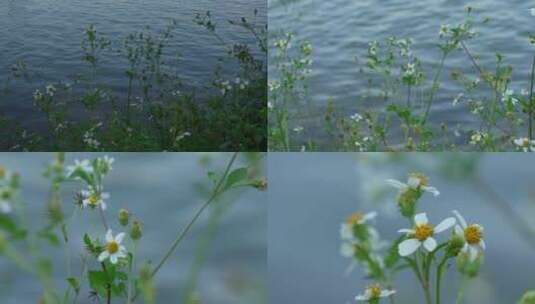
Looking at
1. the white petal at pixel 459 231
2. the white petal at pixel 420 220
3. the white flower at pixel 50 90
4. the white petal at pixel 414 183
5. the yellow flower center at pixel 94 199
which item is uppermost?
the white petal at pixel 414 183

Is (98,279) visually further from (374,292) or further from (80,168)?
(374,292)

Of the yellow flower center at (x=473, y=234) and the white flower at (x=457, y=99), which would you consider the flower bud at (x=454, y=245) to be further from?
the white flower at (x=457, y=99)

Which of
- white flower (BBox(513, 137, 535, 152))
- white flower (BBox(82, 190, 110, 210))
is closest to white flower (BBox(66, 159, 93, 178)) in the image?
white flower (BBox(82, 190, 110, 210))

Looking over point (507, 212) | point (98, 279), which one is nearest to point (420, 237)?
point (507, 212)

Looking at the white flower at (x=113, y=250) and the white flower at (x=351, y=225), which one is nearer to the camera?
the white flower at (x=351, y=225)

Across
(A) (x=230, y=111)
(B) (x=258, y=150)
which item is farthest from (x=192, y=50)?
(B) (x=258, y=150)

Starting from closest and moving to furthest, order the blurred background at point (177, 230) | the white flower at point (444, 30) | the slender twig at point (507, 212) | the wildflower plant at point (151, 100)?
the slender twig at point (507, 212) < the blurred background at point (177, 230) < the wildflower plant at point (151, 100) < the white flower at point (444, 30)

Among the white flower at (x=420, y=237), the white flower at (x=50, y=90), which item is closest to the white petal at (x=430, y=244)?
the white flower at (x=420, y=237)
